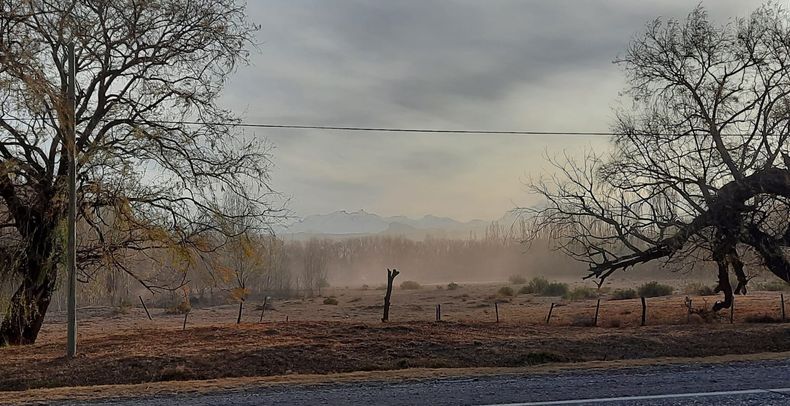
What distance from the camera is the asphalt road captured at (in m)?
8.67

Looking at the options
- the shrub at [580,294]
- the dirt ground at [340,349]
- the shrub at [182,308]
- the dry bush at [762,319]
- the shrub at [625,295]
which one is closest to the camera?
the dirt ground at [340,349]

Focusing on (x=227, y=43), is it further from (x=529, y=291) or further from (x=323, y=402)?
(x=529, y=291)

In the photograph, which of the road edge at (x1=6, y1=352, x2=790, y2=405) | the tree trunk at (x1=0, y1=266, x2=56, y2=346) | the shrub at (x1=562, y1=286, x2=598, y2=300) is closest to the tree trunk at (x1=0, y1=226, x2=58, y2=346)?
the tree trunk at (x1=0, y1=266, x2=56, y2=346)

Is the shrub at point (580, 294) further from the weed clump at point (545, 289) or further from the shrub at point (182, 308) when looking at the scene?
the shrub at point (182, 308)

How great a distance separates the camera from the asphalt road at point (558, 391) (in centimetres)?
867

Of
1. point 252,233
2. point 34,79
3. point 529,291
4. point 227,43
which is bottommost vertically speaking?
point 529,291

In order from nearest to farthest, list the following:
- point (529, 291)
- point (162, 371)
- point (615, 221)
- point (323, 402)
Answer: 1. point (323, 402)
2. point (162, 371)
3. point (615, 221)
4. point (529, 291)

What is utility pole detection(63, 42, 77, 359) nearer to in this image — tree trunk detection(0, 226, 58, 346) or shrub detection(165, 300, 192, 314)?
tree trunk detection(0, 226, 58, 346)

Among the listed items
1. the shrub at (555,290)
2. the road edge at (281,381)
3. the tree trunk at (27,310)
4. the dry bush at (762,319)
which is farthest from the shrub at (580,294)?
the tree trunk at (27,310)

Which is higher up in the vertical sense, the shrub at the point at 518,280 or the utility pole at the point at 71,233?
the utility pole at the point at 71,233

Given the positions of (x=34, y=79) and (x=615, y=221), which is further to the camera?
(x=615, y=221)

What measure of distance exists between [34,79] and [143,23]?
17.5ft

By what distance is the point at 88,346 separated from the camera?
16672mm

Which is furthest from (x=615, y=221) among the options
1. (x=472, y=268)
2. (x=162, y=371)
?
(x=472, y=268)
